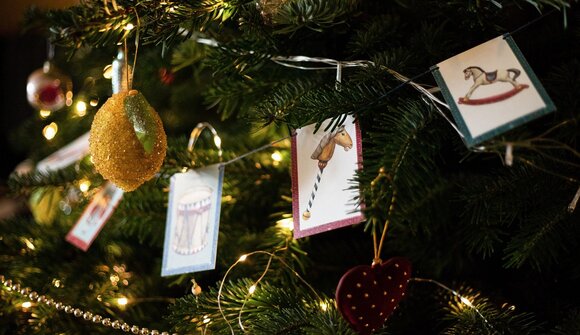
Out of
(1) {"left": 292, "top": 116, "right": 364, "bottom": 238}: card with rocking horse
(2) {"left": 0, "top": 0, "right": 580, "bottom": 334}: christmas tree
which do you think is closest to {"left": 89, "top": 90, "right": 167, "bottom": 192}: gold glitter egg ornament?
(2) {"left": 0, "top": 0, "right": 580, "bottom": 334}: christmas tree

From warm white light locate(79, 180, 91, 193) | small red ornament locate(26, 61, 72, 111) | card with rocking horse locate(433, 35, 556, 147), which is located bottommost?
card with rocking horse locate(433, 35, 556, 147)

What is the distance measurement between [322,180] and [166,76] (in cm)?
44

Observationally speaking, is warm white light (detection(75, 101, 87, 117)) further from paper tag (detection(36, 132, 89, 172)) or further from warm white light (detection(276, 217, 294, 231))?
warm white light (detection(276, 217, 294, 231))

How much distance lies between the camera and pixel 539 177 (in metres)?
0.51

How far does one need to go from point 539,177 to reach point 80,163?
1.87 ft

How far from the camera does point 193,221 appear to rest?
24.0 inches

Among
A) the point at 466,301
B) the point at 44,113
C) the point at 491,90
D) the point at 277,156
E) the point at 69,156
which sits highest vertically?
the point at 44,113

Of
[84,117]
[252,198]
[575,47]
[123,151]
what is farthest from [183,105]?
[575,47]

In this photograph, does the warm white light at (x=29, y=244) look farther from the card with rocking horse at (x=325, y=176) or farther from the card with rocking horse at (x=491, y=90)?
the card with rocking horse at (x=491, y=90)

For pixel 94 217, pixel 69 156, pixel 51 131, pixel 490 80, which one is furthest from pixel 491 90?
pixel 51 131

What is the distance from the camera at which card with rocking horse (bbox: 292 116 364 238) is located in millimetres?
491

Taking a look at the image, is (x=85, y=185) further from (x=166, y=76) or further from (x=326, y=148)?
(x=326, y=148)

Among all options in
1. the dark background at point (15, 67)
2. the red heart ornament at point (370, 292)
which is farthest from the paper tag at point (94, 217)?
the dark background at point (15, 67)

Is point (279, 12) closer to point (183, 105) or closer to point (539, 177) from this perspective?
point (539, 177)
